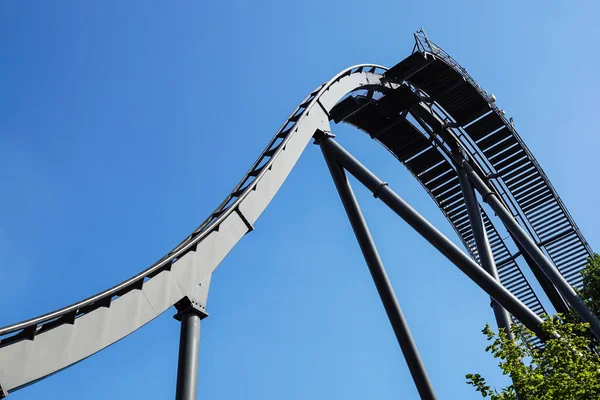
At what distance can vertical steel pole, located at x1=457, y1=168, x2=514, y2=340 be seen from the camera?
15555 mm

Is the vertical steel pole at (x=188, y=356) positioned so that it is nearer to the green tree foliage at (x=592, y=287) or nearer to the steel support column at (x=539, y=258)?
the steel support column at (x=539, y=258)

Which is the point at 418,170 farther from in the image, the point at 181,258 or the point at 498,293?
the point at 181,258

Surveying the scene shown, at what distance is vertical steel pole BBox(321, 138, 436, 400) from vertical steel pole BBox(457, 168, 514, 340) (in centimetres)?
266

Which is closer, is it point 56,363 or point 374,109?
point 56,363

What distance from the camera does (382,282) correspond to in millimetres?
12680

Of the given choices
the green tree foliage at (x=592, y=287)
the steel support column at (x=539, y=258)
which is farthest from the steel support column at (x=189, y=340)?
the green tree foliage at (x=592, y=287)

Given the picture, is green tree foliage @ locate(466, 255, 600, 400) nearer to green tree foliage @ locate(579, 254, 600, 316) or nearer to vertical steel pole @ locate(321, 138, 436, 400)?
vertical steel pole @ locate(321, 138, 436, 400)

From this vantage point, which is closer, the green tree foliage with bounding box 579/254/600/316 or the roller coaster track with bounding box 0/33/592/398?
the roller coaster track with bounding box 0/33/592/398

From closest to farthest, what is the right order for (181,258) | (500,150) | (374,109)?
1. (181,258)
2. (374,109)
3. (500,150)

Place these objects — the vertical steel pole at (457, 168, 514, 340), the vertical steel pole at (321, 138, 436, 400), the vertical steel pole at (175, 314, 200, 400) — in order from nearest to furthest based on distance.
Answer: the vertical steel pole at (175, 314, 200, 400)
the vertical steel pole at (321, 138, 436, 400)
the vertical steel pole at (457, 168, 514, 340)

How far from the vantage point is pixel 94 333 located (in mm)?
6250

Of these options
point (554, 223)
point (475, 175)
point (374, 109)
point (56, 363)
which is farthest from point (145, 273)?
point (554, 223)

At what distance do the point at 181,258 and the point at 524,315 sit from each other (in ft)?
24.7

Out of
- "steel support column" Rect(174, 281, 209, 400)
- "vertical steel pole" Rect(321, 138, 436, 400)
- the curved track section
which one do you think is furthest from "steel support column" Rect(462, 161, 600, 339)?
"steel support column" Rect(174, 281, 209, 400)
